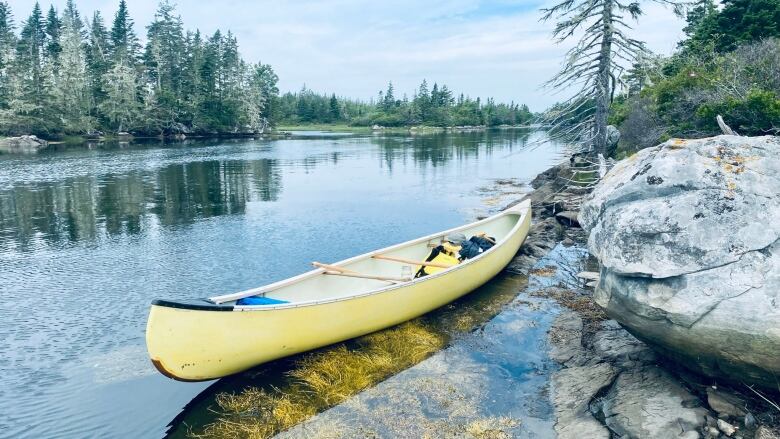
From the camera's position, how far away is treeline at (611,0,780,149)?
14.0 metres

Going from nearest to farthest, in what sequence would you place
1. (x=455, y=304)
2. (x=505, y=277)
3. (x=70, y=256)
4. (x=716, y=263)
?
(x=716, y=263), (x=455, y=304), (x=505, y=277), (x=70, y=256)

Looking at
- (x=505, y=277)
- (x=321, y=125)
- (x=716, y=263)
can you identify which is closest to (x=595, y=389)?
(x=716, y=263)

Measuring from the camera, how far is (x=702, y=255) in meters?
5.57

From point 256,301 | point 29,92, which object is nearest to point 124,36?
point 29,92

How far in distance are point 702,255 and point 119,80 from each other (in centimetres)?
6648

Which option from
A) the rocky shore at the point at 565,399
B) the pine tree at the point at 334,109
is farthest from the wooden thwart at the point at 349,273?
the pine tree at the point at 334,109

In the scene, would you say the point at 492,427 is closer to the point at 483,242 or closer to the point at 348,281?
the point at 348,281

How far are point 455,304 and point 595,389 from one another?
419 centimetres

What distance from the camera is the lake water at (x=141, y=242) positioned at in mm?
7312

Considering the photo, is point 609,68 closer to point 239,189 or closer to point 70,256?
point 70,256

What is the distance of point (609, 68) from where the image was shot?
14883 mm

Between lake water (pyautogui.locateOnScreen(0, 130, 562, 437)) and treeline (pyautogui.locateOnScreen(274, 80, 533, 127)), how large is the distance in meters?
64.1

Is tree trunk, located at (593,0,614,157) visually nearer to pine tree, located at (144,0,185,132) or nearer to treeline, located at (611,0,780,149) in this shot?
treeline, located at (611,0,780,149)

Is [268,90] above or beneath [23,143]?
above
